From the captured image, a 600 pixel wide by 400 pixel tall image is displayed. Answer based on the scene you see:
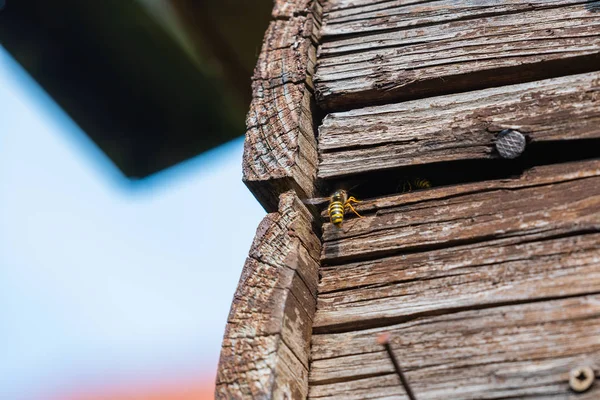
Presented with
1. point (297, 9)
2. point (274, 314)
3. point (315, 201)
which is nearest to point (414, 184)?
point (315, 201)

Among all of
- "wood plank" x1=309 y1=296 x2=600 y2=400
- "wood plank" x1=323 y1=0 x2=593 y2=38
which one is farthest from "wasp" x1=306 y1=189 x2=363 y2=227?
"wood plank" x1=323 y1=0 x2=593 y2=38

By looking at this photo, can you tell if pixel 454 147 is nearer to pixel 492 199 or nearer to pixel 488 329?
pixel 492 199

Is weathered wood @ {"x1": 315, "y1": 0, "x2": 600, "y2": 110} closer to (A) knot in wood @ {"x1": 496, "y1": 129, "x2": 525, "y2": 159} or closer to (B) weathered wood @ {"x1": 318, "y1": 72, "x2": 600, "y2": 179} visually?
(B) weathered wood @ {"x1": 318, "y1": 72, "x2": 600, "y2": 179}

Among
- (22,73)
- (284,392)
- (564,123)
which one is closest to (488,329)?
(284,392)

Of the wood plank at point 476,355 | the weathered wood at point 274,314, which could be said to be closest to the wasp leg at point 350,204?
the weathered wood at point 274,314

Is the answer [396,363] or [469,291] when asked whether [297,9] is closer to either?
[469,291]
